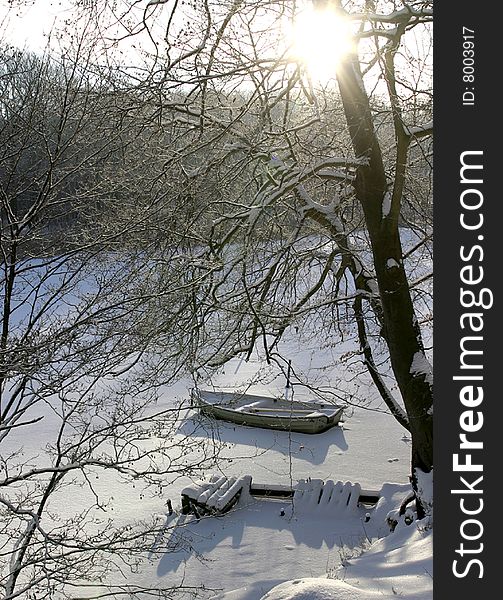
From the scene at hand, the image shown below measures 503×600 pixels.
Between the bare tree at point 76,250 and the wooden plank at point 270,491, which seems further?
the wooden plank at point 270,491

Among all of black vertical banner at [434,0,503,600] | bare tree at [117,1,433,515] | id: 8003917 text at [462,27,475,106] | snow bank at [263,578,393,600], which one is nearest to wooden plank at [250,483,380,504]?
bare tree at [117,1,433,515]

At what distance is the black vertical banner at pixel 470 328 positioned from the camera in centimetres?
242

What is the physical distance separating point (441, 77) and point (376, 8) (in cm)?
266

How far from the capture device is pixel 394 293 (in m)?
5.58

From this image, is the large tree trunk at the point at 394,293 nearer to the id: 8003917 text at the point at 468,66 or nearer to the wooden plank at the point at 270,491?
the id: 8003917 text at the point at 468,66

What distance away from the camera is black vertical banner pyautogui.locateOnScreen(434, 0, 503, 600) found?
7.94 ft

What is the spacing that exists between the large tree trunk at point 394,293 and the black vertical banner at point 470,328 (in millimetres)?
2580

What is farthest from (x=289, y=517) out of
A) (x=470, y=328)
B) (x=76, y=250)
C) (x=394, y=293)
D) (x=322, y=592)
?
(x=470, y=328)

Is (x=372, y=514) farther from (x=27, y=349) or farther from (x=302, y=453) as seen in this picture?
(x=27, y=349)

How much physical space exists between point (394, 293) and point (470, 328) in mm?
3078

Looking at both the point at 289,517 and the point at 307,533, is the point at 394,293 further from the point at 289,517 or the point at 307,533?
the point at 289,517

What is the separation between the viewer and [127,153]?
574 cm

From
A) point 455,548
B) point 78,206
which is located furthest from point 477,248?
point 78,206

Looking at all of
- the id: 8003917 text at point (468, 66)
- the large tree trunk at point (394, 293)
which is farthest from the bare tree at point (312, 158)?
the id: 8003917 text at point (468, 66)
